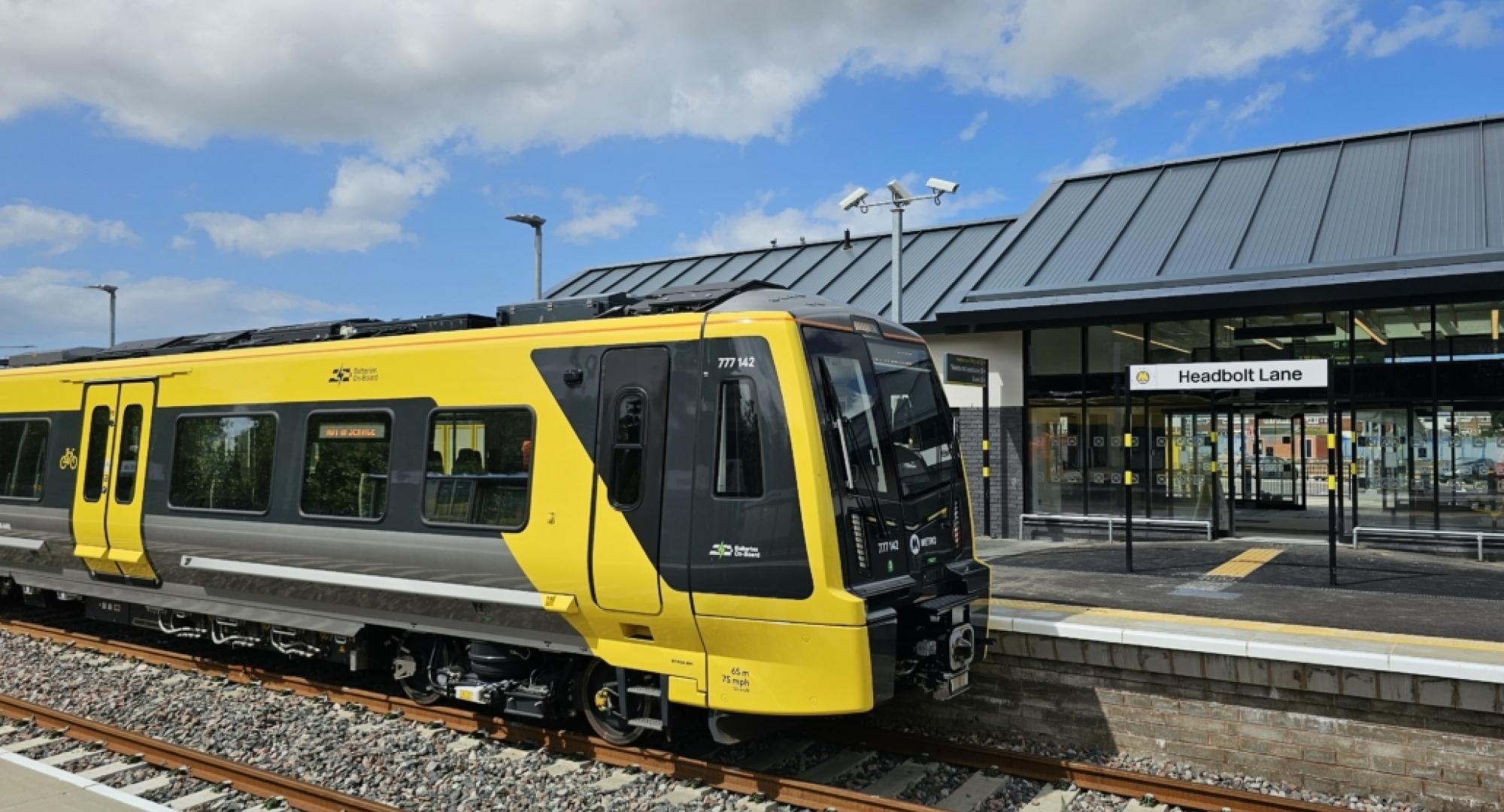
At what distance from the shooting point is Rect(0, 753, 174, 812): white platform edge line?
20.7 feet

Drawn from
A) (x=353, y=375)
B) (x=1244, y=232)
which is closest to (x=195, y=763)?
(x=353, y=375)

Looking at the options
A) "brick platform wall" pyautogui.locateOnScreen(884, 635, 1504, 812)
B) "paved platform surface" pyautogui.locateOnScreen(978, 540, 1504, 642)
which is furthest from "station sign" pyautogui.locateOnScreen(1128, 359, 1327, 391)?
"brick platform wall" pyautogui.locateOnScreen(884, 635, 1504, 812)

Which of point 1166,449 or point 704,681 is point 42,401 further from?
point 1166,449

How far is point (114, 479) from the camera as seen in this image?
1016 cm

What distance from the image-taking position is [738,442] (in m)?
6.36

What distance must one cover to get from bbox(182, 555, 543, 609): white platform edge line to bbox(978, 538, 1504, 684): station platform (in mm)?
3674

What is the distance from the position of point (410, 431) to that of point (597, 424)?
185 centimetres

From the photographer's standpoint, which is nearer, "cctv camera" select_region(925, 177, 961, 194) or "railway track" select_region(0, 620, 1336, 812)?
"railway track" select_region(0, 620, 1336, 812)

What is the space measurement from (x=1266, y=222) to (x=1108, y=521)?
499cm

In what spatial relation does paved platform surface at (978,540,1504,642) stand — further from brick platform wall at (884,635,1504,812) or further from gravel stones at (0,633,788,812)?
gravel stones at (0,633,788,812)

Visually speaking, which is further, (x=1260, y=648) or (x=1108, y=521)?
(x=1108, y=521)

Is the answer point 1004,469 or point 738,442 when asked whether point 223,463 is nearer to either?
point 738,442

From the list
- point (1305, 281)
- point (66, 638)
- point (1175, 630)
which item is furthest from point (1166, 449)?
point (66, 638)

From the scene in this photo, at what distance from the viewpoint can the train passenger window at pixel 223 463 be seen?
884cm
